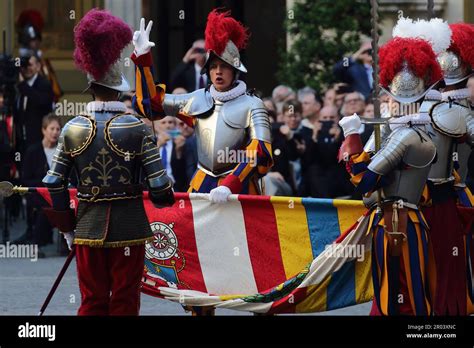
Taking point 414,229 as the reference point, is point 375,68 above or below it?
above

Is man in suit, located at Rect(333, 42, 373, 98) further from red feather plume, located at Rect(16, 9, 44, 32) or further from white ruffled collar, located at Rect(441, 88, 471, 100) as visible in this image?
white ruffled collar, located at Rect(441, 88, 471, 100)

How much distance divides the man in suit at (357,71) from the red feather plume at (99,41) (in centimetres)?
714

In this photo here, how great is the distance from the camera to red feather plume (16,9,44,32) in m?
18.8

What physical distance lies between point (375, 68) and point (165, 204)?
1.55 m

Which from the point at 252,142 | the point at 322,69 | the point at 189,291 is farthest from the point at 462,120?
the point at 322,69

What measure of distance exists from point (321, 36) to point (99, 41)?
30.4ft

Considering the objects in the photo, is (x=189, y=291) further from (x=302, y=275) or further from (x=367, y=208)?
(x=367, y=208)

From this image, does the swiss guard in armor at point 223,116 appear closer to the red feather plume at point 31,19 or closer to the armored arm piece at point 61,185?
the armored arm piece at point 61,185

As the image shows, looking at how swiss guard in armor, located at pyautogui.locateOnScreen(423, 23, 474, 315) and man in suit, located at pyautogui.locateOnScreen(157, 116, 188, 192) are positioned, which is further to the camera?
man in suit, located at pyautogui.locateOnScreen(157, 116, 188, 192)

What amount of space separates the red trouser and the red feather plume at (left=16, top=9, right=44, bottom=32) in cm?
1029

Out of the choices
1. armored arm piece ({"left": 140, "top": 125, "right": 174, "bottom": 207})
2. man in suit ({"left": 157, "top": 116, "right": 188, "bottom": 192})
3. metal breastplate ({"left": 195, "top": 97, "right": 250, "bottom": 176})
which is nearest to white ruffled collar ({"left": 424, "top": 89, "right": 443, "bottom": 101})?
metal breastplate ({"left": 195, "top": 97, "right": 250, "bottom": 176})

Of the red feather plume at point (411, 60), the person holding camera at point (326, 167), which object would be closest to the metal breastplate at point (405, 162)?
the red feather plume at point (411, 60)

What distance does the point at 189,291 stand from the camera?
10.3 meters

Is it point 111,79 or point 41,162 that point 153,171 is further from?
point 41,162
